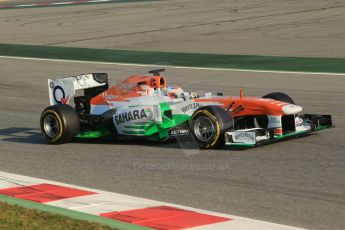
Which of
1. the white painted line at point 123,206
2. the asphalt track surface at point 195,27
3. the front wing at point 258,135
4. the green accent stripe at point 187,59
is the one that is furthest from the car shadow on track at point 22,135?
the asphalt track surface at point 195,27

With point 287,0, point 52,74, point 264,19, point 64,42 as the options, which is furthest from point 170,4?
point 52,74

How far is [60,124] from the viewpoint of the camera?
12195mm

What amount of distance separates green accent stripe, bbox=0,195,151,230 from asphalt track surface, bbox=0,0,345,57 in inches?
571

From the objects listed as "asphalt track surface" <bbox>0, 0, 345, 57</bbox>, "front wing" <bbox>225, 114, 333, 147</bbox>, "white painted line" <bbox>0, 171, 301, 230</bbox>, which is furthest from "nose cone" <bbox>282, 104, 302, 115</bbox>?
"asphalt track surface" <bbox>0, 0, 345, 57</bbox>

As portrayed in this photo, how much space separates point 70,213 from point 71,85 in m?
5.01

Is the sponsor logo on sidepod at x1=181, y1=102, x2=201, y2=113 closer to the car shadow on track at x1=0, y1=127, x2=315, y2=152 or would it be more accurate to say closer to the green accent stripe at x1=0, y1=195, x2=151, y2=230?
the car shadow on track at x1=0, y1=127, x2=315, y2=152

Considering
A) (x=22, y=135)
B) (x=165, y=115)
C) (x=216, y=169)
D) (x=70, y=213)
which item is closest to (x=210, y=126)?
(x=165, y=115)

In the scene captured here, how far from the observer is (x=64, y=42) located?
93.2 ft

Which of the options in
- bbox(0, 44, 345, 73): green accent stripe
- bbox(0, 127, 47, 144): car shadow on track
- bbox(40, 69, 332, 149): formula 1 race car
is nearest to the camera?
bbox(40, 69, 332, 149): formula 1 race car

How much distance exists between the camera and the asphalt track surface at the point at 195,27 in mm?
25094

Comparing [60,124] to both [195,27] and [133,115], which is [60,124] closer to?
[133,115]

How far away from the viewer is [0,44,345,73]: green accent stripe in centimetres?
2033

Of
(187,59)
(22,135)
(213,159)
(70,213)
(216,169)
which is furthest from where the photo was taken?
(187,59)

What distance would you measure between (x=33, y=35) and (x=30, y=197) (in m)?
22.8
